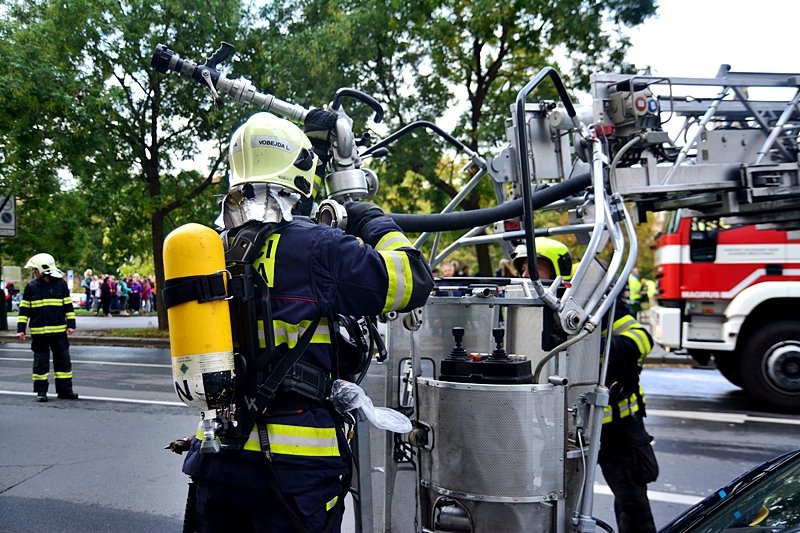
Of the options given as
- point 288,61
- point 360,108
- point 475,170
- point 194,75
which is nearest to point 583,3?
point 360,108

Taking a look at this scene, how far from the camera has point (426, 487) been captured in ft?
9.02

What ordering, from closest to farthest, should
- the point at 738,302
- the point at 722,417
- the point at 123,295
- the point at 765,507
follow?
1. the point at 765,507
2. the point at 722,417
3. the point at 738,302
4. the point at 123,295

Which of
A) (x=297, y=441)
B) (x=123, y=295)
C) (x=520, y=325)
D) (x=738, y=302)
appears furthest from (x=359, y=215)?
(x=123, y=295)

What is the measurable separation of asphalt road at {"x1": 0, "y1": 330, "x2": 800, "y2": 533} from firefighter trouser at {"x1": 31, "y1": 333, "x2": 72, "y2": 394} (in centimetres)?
22

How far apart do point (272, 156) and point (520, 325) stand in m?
1.32

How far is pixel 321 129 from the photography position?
2783 millimetres

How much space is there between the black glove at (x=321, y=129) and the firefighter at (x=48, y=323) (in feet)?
23.5

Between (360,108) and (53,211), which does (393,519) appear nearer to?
(360,108)

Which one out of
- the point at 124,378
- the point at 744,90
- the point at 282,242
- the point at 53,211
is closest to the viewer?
the point at 282,242

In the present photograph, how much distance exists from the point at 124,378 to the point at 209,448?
9263 millimetres

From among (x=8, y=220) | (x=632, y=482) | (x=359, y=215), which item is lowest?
(x=632, y=482)

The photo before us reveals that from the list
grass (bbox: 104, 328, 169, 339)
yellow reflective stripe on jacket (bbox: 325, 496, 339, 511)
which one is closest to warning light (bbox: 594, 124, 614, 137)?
yellow reflective stripe on jacket (bbox: 325, 496, 339, 511)

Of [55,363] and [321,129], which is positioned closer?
[321,129]

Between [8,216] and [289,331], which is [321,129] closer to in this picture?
[289,331]
